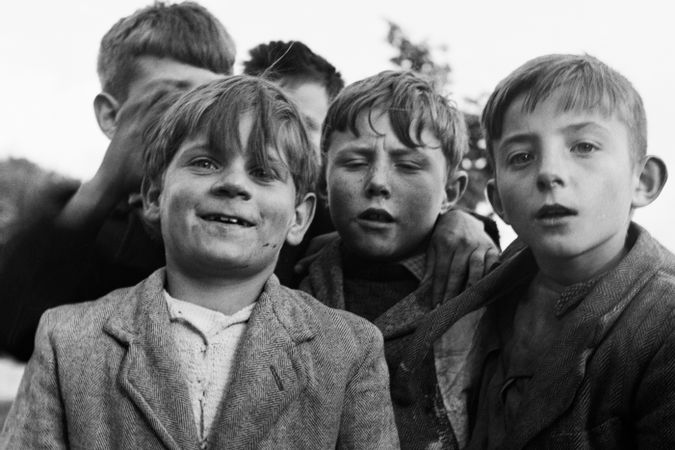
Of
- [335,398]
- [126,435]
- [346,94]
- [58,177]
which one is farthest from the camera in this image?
[58,177]

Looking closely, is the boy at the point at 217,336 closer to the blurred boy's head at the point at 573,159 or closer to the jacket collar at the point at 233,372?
the jacket collar at the point at 233,372

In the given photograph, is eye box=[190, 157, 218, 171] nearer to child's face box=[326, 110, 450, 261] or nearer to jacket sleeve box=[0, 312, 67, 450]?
jacket sleeve box=[0, 312, 67, 450]

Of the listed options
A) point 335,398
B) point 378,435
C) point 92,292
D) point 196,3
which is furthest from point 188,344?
point 196,3

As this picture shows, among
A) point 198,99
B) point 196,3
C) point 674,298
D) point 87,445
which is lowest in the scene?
point 87,445

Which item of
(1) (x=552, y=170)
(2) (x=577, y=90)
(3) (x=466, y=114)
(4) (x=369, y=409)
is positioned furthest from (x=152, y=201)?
(3) (x=466, y=114)

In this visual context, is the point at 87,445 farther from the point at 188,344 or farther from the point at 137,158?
the point at 137,158

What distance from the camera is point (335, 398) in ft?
6.94

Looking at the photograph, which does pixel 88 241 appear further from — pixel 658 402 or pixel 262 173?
pixel 658 402

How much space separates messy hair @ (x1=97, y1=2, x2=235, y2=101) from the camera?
3570 mm

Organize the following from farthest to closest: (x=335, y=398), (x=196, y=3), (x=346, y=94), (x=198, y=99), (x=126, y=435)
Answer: (x=196, y=3) < (x=346, y=94) < (x=198, y=99) < (x=335, y=398) < (x=126, y=435)

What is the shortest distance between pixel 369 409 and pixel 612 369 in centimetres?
65

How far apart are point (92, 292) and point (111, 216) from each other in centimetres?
33

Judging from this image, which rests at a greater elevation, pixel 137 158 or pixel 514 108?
pixel 514 108

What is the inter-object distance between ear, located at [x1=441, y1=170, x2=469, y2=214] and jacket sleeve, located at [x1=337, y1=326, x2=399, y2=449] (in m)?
1.00
